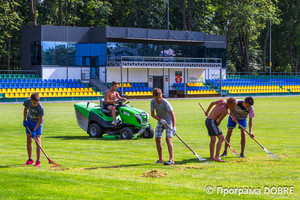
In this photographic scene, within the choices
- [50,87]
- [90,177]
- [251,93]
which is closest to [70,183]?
[90,177]

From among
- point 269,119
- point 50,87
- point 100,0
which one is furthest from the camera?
point 100,0

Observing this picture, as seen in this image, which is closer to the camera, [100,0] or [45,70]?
[45,70]

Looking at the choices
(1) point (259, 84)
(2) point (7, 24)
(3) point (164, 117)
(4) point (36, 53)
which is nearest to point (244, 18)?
(1) point (259, 84)

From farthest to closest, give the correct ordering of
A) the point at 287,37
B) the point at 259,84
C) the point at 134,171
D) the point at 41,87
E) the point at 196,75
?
the point at 287,37 < the point at 259,84 < the point at 196,75 < the point at 41,87 < the point at 134,171

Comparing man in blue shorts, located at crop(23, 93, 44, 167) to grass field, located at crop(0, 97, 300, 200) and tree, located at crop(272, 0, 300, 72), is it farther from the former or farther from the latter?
tree, located at crop(272, 0, 300, 72)

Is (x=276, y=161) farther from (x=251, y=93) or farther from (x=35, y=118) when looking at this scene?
(x=251, y=93)

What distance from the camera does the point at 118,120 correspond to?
19.8 meters

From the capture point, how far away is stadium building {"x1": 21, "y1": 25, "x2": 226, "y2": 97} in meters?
63.7

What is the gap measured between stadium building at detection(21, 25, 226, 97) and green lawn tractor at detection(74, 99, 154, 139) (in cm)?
3943

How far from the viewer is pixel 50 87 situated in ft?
190

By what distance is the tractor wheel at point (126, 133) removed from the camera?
1939cm

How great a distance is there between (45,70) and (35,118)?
1990 inches

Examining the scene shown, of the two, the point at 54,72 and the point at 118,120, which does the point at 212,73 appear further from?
the point at 118,120

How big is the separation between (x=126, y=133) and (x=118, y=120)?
25.3 inches
